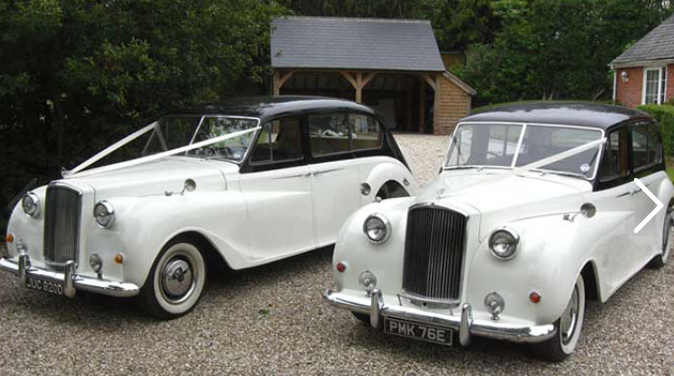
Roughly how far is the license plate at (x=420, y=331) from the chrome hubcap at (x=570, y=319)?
93 centimetres

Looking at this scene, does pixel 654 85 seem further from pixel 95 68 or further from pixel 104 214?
pixel 104 214

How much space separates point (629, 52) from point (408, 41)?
8.64 metres

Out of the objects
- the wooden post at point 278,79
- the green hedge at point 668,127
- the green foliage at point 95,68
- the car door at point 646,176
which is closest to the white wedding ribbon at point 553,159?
the car door at point 646,176

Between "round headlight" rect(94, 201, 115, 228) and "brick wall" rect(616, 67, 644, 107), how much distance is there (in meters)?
22.7

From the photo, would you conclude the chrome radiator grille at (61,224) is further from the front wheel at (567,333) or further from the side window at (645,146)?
the side window at (645,146)

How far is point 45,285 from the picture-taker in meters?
5.62

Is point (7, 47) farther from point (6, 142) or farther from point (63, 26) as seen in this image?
point (6, 142)

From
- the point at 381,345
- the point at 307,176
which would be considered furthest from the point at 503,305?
the point at 307,176

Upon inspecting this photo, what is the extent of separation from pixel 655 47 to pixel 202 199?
22145mm

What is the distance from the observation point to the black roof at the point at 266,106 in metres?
7.05

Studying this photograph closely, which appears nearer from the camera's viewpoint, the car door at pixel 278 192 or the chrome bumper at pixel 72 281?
the chrome bumper at pixel 72 281

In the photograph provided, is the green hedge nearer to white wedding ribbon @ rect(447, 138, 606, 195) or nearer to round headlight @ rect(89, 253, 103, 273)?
white wedding ribbon @ rect(447, 138, 606, 195)

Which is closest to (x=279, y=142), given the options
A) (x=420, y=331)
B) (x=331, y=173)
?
(x=331, y=173)

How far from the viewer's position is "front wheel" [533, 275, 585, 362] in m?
4.66
